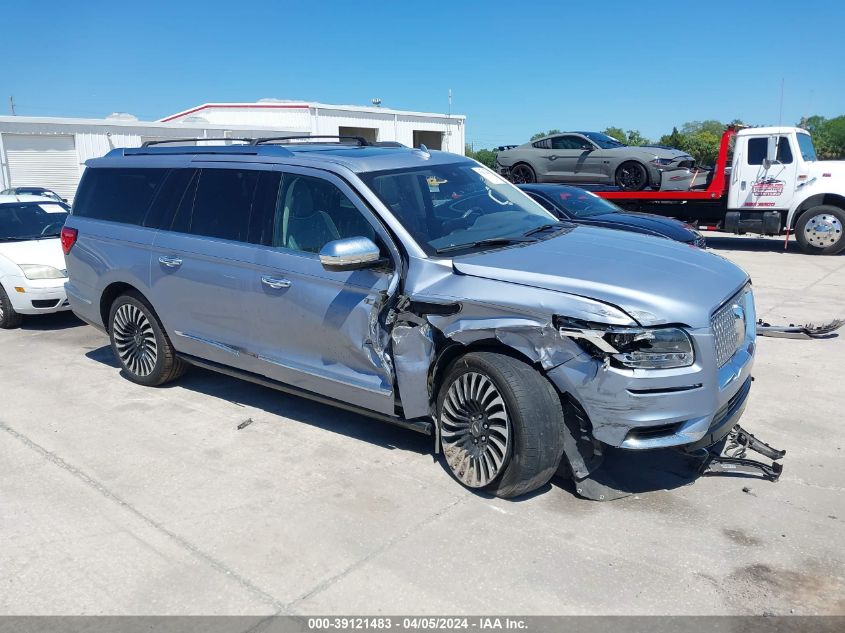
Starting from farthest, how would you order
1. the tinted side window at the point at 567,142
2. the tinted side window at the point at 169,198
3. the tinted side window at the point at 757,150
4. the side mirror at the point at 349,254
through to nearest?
the tinted side window at the point at 567,142 < the tinted side window at the point at 757,150 < the tinted side window at the point at 169,198 < the side mirror at the point at 349,254

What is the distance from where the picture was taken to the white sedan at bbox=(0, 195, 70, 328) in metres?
8.55

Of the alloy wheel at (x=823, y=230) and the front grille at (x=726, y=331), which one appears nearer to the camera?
the front grille at (x=726, y=331)

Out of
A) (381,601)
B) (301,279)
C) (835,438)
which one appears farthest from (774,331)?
(381,601)

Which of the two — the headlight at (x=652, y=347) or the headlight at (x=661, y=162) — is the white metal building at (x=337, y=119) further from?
the headlight at (x=652, y=347)

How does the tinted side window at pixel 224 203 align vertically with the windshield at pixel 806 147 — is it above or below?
below

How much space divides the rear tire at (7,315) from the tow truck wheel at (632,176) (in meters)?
11.7

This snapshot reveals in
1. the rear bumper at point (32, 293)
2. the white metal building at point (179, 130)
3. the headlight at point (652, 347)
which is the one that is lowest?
the rear bumper at point (32, 293)

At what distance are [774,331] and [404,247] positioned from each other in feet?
→ 16.5

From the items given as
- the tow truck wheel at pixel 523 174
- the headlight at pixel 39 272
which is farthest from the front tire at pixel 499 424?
the tow truck wheel at pixel 523 174

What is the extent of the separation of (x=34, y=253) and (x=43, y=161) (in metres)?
17.7

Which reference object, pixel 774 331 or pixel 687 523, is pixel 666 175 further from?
pixel 687 523

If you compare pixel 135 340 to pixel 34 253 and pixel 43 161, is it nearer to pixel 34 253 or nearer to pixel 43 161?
pixel 34 253

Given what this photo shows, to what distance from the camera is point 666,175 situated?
15.3 meters

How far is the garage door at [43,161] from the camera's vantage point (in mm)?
23375
